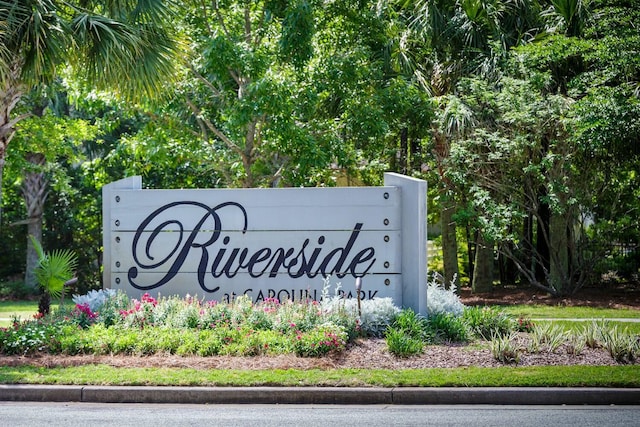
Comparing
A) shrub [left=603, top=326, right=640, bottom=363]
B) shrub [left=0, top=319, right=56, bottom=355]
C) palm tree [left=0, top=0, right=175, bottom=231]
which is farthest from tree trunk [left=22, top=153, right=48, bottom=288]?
shrub [left=603, top=326, right=640, bottom=363]

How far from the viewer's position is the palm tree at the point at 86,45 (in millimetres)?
13875

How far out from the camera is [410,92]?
71.8ft

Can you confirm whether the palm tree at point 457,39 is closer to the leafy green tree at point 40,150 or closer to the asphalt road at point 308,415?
the leafy green tree at point 40,150

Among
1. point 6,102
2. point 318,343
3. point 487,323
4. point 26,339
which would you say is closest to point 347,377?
point 318,343

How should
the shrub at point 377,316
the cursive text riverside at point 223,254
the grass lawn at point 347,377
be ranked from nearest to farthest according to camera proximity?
the grass lawn at point 347,377, the shrub at point 377,316, the cursive text riverside at point 223,254

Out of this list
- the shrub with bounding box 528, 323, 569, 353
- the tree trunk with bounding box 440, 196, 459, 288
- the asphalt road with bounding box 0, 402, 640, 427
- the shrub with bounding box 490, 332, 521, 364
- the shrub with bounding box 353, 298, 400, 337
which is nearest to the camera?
the asphalt road with bounding box 0, 402, 640, 427

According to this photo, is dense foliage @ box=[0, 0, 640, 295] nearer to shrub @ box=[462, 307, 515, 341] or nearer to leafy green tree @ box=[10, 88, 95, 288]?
leafy green tree @ box=[10, 88, 95, 288]

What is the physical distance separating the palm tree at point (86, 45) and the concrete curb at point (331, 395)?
583 cm

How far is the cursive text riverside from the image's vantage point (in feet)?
46.9

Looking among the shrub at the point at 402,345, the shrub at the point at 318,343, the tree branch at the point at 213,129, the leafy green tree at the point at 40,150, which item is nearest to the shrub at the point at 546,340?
the shrub at the point at 402,345

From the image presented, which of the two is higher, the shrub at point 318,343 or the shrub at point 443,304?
the shrub at point 443,304

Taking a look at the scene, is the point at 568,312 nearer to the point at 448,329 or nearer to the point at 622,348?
the point at 448,329

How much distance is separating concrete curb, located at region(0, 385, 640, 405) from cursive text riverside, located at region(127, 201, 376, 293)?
463 cm

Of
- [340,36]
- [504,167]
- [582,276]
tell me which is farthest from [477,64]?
[582,276]
